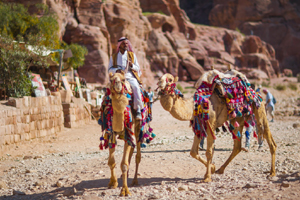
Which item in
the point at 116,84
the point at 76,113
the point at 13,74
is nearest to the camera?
the point at 116,84

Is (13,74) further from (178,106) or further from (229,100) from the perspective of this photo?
(229,100)

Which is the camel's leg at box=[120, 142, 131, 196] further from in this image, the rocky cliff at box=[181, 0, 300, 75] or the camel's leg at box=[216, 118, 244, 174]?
the rocky cliff at box=[181, 0, 300, 75]

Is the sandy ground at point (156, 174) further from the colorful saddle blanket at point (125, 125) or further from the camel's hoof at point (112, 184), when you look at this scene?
the colorful saddle blanket at point (125, 125)

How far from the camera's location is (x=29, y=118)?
473 inches

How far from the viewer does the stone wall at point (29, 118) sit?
10.7 metres

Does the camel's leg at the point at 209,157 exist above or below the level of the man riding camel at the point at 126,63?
below

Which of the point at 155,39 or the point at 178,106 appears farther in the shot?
the point at 155,39

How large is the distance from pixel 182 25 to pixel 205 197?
52181mm

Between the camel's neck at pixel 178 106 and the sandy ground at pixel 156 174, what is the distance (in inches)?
53.1

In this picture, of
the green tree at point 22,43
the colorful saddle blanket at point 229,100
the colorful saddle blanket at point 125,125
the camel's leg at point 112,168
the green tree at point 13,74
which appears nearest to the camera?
the colorful saddle blanket at point 125,125

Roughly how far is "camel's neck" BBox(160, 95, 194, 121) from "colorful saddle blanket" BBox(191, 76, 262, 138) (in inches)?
7.7

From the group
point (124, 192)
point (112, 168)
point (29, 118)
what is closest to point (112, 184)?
point (112, 168)

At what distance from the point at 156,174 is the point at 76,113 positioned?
33.4 ft

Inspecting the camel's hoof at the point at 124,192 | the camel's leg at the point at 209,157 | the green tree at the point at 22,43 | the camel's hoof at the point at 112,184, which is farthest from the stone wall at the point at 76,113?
the camel's hoof at the point at 124,192
